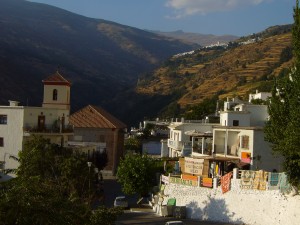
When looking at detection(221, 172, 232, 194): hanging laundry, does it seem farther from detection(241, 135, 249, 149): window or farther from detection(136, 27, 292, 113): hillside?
detection(136, 27, 292, 113): hillside

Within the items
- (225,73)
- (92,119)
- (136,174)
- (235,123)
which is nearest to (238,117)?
(235,123)

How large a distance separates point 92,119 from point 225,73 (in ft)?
266

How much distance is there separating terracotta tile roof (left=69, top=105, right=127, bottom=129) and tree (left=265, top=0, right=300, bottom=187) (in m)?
41.2

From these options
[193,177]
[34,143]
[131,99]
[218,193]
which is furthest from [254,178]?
[131,99]

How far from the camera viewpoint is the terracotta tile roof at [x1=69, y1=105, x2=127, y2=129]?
69.9 metres

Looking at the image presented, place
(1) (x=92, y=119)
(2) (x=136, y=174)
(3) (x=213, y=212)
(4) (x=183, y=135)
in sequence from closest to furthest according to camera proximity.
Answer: (3) (x=213, y=212)
(2) (x=136, y=174)
(4) (x=183, y=135)
(1) (x=92, y=119)

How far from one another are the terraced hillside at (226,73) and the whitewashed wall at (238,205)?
76.1 metres

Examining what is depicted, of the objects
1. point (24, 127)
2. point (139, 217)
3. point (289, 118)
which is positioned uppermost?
point (289, 118)

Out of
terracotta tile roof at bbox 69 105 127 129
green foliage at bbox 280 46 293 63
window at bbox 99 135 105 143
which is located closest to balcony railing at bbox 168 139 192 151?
terracotta tile roof at bbox 69 105 127 129

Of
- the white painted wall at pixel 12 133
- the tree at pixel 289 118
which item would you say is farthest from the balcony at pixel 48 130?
the tree at pixel 289 118

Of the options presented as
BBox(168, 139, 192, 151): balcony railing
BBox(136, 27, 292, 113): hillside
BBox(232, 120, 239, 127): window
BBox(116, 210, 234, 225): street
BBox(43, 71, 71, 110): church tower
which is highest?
BBox(136, 27, 292, 113): hillside

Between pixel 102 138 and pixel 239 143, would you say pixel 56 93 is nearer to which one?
pixel 102 138

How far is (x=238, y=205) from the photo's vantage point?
106 ft

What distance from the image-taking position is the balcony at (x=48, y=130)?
5109 centimetres
